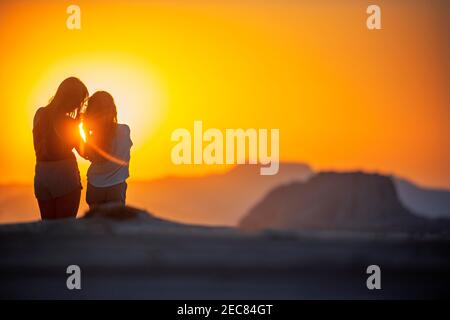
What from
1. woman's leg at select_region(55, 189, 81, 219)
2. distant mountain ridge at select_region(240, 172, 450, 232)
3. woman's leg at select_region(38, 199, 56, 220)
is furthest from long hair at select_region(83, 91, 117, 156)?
distant mountain ridge at select_region(240, 172, 450, 232)

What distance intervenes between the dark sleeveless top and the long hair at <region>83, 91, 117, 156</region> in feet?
0.48

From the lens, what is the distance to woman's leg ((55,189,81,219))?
7781 mm

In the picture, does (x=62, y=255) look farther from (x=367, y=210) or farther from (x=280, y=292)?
(x=367, y=210)

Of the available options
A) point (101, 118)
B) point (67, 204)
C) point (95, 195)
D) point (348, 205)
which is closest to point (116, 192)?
point (95, 195)

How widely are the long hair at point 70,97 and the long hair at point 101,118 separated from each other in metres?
0.11

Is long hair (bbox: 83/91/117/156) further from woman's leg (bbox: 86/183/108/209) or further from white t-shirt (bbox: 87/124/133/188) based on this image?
woman's leg (bbox: 86/183/108/209)

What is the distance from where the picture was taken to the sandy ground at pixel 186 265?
721 centimetres

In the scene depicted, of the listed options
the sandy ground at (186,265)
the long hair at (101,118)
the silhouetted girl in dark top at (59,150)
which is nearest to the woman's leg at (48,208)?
the silhouetted girl in dark top at (59,150)

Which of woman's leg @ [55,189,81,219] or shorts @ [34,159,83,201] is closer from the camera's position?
shorts @ [34,159,83,201]

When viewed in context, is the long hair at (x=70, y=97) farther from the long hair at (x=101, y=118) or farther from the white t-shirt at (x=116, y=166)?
the white t-shirt at (x=116, y=166)

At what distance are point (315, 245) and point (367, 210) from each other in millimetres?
10213

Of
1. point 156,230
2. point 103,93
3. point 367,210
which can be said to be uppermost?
point 103,93
